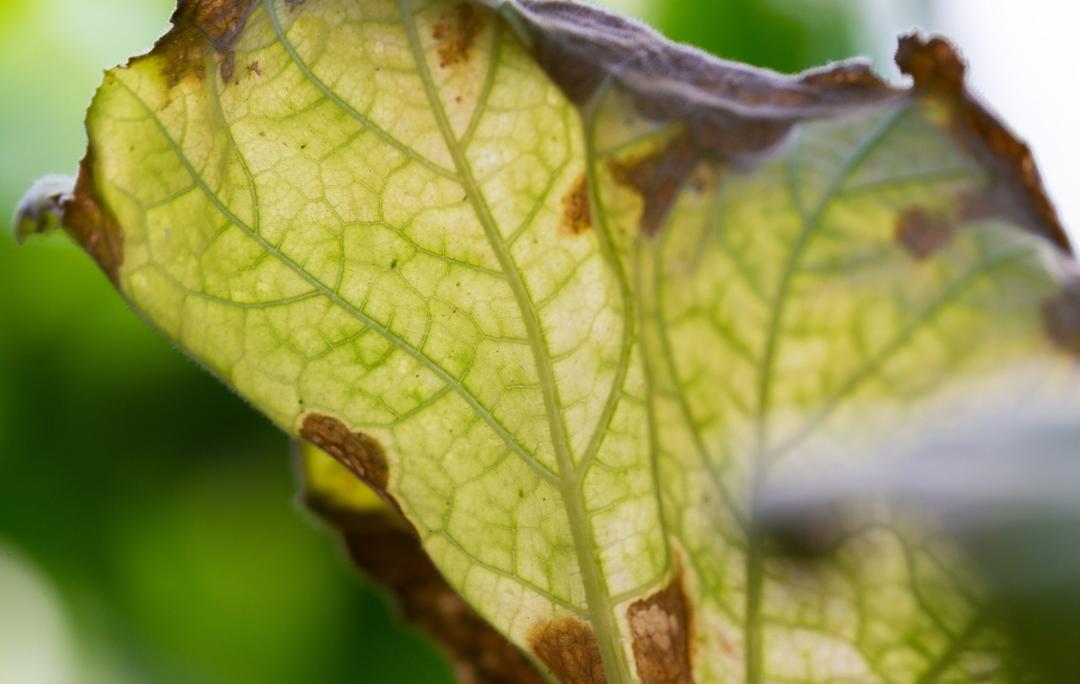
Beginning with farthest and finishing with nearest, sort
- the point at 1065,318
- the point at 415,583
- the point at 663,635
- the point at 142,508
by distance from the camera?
the point at 142,508
the point at 415,583
the point at 663,635
the point at 1065,318

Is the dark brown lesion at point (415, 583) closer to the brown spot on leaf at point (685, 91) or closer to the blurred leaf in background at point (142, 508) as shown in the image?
the brown spot on leaf at point (685, 91)

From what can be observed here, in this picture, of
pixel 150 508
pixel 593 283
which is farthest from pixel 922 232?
pixel 150 508

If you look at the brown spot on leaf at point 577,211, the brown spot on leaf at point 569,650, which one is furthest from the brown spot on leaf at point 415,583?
the brown spot on leaf at point 577,211

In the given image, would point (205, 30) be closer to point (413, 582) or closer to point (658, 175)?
point (658, 175)

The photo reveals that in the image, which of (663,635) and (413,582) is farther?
(413,582)

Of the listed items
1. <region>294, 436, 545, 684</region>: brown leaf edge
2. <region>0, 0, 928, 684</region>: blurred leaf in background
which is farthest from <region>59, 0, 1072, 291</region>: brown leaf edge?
<region>0, 0, 928, 684</region>: blurred leaf in background

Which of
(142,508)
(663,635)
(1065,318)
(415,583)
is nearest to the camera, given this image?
(1065,318)

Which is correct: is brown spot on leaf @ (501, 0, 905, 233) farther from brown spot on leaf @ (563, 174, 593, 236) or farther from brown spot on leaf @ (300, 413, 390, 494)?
brown spot on leaf @ (300, 413, 390, 494)
